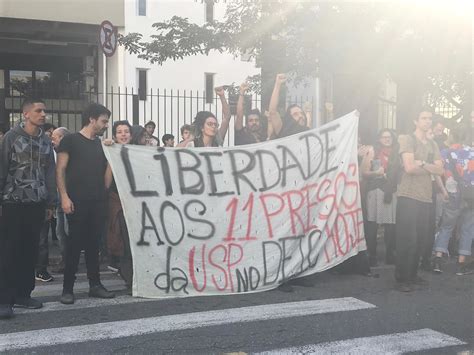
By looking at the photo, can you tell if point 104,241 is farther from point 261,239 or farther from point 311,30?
point 311,30

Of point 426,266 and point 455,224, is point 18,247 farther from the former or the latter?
point 455,224

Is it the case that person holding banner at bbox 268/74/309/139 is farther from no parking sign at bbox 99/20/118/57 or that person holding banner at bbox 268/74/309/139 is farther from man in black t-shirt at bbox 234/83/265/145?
no parking sign at bbox 99/20/118/57

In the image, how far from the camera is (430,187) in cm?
597

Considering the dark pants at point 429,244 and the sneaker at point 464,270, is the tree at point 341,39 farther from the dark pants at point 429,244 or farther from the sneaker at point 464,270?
the sneaker at point 464,270

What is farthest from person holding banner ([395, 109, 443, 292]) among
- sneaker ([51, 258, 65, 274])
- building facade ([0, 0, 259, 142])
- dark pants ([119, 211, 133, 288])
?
building facade ([0, 0, 259, 142])

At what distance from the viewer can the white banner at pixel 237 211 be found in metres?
5.29

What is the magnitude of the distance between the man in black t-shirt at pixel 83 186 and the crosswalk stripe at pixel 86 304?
2.8 inches

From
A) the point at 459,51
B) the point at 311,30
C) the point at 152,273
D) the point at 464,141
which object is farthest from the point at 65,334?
the point at 459,51

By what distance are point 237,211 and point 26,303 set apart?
2.12 meters

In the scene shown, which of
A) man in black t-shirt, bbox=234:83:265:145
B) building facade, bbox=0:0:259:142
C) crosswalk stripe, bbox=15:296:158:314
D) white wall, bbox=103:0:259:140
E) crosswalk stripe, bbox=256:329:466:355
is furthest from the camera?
white wall, bbox=103:0:259:140

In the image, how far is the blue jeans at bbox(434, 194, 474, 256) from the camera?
6.80 meters

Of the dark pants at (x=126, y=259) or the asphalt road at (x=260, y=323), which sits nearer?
the asphalt road at (x=260, y=323)

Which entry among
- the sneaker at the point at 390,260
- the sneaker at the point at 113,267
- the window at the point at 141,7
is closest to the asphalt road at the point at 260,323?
the sneaker at the point at 113,267

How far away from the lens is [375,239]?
712 cm
